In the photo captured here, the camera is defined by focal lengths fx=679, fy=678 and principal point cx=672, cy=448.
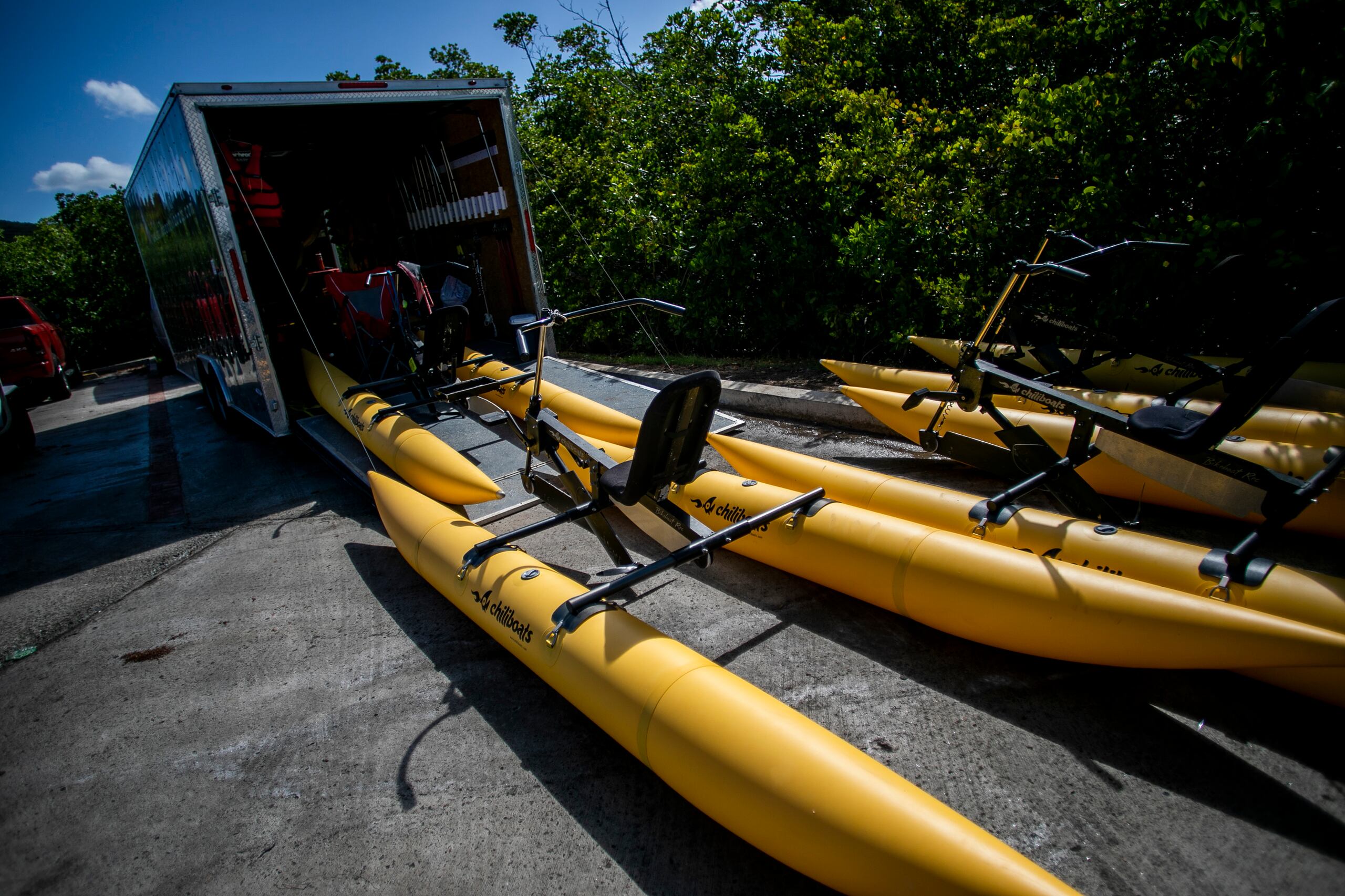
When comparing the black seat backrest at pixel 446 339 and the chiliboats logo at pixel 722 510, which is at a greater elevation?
the black seat backrest at pixel 446 339

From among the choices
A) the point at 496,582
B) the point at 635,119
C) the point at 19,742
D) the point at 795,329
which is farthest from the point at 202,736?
the point at 635,119

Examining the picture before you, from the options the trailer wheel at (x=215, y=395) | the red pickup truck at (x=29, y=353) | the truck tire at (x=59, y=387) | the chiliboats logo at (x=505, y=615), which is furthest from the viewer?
the truck tire at (x=59, y=387)

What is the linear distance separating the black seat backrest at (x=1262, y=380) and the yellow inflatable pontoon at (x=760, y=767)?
7.12 ft

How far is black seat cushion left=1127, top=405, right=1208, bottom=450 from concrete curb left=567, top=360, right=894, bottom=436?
112 inches

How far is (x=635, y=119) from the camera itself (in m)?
12.3

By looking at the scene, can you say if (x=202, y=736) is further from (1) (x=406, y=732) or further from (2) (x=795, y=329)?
(2) (x=795, y=329)

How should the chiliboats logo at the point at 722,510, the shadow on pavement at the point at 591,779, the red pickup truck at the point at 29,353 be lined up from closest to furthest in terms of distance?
the shadow on pavement at the point at 591,779 < the chiliboats logo at the point at 722,510 < the red pickup truck at the point at 29,353

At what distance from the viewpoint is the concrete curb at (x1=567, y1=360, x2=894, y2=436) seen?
6.44 meters

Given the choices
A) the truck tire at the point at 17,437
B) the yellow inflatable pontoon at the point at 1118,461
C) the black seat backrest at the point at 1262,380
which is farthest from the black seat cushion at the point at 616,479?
the truck tire at the point at 17,437

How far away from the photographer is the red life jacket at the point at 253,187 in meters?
7.73

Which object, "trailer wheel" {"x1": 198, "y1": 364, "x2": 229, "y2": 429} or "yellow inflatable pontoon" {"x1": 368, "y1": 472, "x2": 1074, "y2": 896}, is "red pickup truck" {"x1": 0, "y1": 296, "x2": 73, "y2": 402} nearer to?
"trailer wheel" {"x1": 198, "y1": 364, "x2": 229, "y2": 429}

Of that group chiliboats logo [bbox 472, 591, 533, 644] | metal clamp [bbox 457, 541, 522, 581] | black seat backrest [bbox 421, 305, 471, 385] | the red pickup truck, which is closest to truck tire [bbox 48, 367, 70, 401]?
the red pickup truck

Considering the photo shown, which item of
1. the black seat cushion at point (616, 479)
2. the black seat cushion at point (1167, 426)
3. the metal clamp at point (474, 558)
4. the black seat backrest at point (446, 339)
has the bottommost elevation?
the metal clamp at point (474, 558)

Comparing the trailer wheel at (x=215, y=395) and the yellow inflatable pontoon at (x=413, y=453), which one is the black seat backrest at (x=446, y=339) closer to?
the yellow inflatable pontoon at (x=413, y=453)
